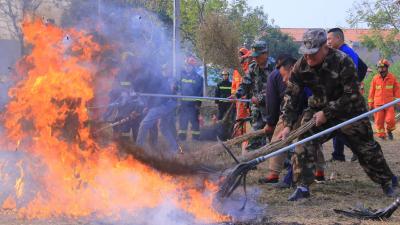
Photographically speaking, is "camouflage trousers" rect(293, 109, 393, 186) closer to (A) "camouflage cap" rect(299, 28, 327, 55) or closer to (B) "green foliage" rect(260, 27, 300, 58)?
(A) "camouflage cap" rect(299, 28, 327, 55)

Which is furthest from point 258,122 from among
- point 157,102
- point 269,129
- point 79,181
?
point 79,181

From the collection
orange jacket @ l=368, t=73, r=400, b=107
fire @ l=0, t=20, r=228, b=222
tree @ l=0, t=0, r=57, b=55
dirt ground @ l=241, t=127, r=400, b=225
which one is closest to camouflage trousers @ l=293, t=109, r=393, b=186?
dirt ground @ l=241, t=127, r=400, b=225

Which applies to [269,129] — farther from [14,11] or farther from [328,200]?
[14,11]

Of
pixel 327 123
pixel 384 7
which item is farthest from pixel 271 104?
pixel 384 7

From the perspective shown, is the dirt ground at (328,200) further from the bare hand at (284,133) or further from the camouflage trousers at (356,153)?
the bare hand at (284,133)

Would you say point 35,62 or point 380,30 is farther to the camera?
point 380,30

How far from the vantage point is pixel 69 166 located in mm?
5473

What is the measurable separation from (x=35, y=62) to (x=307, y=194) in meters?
3.29

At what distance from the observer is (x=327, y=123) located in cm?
608

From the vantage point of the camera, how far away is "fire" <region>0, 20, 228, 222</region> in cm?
527

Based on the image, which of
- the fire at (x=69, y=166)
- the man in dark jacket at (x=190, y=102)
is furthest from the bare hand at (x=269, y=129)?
the man in dark jacket at (x=190, y=102)

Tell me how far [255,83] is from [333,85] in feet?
8.10

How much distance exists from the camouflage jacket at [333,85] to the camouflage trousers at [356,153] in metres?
0.14

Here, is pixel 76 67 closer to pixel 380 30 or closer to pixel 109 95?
pixel 109 95
